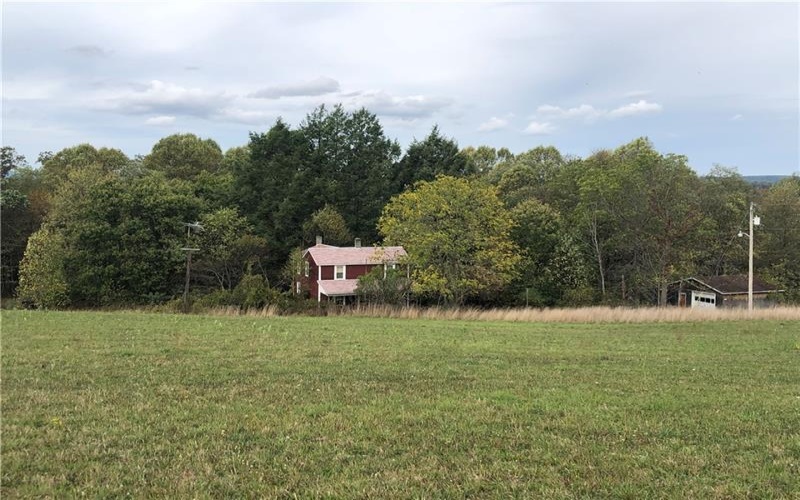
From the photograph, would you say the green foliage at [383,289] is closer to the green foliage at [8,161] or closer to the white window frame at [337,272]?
the white window frame at [337,272]

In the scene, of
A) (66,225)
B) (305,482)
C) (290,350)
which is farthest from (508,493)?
(66,225)

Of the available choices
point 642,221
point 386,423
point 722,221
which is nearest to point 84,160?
point 642,221

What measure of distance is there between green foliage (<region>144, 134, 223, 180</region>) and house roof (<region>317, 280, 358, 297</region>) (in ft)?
93.3

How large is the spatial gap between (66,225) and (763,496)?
159ft

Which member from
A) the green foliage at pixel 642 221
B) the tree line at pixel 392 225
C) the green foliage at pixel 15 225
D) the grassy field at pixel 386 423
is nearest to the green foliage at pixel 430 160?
the tree line at pixel 392 225

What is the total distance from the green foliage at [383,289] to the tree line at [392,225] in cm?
25

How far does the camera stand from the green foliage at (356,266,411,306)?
32.9 metres

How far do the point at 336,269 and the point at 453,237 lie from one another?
32.6ft

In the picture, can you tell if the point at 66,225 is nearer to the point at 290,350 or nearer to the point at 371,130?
the point at 371,130

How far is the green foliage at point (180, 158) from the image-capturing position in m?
61.5

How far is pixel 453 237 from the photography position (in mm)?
34500

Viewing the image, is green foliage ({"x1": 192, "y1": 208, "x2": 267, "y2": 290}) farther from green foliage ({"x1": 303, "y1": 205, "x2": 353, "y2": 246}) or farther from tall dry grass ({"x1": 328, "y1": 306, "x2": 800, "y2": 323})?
tall dry grass ({"x1": 328, "y1": 306, "x2": 800, "y2": 323})

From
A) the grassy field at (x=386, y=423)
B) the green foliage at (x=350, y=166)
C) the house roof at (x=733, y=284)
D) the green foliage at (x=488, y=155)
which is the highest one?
the green foliage at (x=488, y=155)

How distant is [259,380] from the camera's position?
26.2ft
